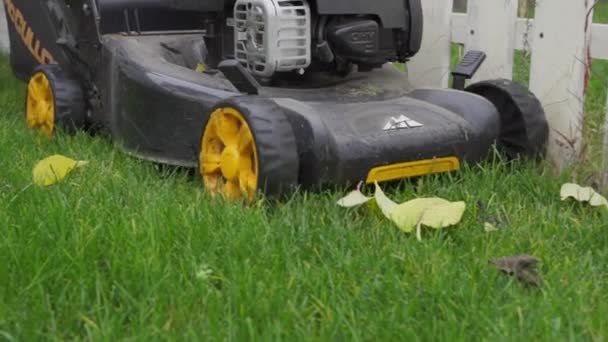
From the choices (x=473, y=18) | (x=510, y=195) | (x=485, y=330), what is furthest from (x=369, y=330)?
(x=473, y=18)

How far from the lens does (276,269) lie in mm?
1440

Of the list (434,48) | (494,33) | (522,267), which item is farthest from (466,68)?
(522,267)

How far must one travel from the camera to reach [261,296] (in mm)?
1324

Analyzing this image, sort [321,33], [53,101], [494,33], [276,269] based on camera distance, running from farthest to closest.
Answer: [53,101], [494,33], [321,33], [276,269]

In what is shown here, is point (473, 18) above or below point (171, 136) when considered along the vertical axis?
above

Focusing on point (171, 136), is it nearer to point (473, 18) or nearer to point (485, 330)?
point (473, 18)

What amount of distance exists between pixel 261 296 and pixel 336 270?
175 mm

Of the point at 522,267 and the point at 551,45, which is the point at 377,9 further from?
the point at 522,267

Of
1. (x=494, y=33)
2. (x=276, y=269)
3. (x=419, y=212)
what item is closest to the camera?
(x=276, y=269)

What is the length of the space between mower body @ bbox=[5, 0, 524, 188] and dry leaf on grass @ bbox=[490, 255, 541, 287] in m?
0.51

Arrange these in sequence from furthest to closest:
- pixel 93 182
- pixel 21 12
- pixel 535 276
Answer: pixel 21 12
pixel 93 182
pixel 535 276

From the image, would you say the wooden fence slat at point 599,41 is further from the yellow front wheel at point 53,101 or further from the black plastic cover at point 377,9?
the yellow front wheel at point 53,101

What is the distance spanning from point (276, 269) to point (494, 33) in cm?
125

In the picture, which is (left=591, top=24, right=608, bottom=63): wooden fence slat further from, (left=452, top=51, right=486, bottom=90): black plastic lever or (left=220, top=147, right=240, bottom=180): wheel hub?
(left=220, top=147, right=240, bottom=180): wheel hub
